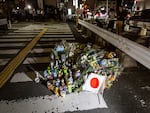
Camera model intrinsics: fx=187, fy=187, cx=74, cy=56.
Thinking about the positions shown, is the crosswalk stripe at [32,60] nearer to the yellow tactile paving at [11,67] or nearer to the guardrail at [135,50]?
the yellow tactile paving at [11,67]

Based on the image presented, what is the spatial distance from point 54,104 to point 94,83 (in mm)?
845

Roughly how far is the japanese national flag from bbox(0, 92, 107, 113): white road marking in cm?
11

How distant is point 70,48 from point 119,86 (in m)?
1.88

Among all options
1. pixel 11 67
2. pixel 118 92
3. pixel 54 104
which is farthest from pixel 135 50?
pixel 11 67

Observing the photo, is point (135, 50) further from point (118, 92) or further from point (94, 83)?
point (94, 83)

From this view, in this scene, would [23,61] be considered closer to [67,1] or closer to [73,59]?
[73,59]

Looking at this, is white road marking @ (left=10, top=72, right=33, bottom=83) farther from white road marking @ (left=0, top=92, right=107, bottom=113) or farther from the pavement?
white road marking @ (left=0, top=92, right=107, bottom=113)

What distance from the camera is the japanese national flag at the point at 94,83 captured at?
11.6ft

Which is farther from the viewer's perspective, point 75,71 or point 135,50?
point 75,71

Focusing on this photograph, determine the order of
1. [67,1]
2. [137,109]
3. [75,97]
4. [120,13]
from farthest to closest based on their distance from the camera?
[67,1], [120,13], [75,97], [137,109]

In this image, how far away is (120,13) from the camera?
31.6ft

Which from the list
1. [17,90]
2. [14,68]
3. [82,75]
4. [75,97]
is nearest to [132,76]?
[82,75]

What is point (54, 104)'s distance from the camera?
3238mm

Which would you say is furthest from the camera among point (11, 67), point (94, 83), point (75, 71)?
point (11, 67)
